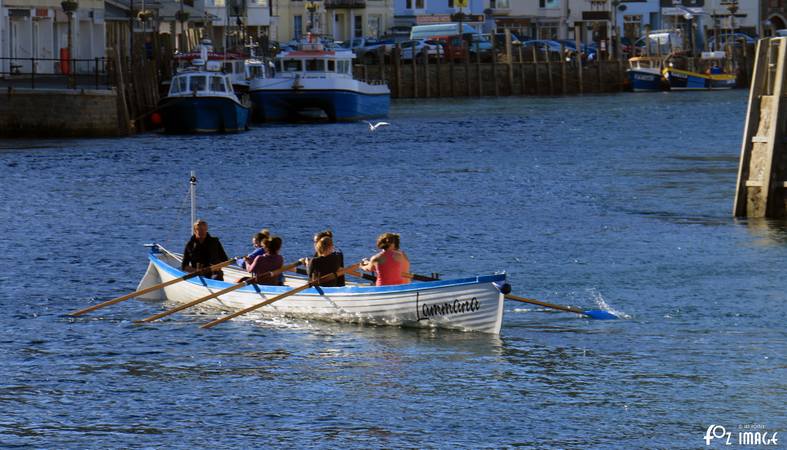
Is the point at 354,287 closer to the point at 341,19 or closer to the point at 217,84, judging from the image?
the point at 217,84

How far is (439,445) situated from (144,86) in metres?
52.5

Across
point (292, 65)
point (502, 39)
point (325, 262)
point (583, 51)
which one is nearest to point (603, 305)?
point (325, 262)

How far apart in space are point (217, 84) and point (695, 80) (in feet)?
178

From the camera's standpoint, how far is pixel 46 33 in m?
83.5

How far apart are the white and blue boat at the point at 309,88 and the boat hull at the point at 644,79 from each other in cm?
3798

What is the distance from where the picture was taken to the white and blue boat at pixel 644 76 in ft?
372

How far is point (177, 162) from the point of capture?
57.7m

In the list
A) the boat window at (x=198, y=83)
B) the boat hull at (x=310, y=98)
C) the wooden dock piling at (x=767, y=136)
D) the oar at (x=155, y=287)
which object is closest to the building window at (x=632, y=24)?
the boat hull at (x=310, y=98)

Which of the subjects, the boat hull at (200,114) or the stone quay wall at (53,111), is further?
the boat hull at (200,114)

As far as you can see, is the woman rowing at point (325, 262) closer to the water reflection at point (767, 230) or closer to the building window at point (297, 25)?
the water reflection at point (767, 230)

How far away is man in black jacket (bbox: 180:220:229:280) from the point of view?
28.5 meters

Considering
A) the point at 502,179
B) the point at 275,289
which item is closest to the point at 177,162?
the point at 502,179

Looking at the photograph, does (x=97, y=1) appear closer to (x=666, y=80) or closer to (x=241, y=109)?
(x=241, y=109)

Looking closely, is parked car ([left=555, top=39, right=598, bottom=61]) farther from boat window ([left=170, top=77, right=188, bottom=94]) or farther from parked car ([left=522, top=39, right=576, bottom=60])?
boat window ([left=170, top=77, right=188, bottom=94])
